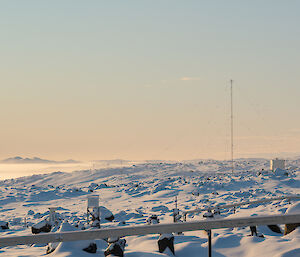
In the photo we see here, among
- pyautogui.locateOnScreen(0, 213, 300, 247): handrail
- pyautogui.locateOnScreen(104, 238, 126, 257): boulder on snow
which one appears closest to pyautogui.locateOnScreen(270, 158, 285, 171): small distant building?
pyautogui.locateOnScreen(104, 238, 126, 257): boulder on snow

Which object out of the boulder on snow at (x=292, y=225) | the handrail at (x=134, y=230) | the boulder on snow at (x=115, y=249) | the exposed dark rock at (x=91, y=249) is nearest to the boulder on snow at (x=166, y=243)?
the boulder on snow at (x=115, y=249)

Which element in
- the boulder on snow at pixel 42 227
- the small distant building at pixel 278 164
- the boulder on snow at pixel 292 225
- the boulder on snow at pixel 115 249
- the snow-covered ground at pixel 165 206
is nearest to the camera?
the boulder on snow at pixel 115 249

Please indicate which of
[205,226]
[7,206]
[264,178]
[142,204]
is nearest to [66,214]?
[142,204]

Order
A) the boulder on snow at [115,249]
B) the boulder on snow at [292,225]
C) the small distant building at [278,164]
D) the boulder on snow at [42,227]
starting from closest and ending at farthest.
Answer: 1. the boulder on snow at [115,249]
2. the boulder on snow at [292,225]
3. the boulder on snow at [42,227]
4. the small distant building at [278,164]

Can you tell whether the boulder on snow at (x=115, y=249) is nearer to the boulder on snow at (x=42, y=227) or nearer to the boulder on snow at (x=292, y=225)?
the boulder on snow at (x=292, y=225)

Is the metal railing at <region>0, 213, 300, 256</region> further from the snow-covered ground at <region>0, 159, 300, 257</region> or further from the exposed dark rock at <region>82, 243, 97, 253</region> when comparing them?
the exposed dark rock at <region>82, 243, 97, 253</region>

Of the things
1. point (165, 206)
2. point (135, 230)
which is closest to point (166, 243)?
point (135, 230)

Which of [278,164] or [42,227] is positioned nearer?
[42,227]

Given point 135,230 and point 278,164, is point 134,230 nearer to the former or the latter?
point 135,230

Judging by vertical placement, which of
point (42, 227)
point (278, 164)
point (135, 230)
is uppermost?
point (135, 230)

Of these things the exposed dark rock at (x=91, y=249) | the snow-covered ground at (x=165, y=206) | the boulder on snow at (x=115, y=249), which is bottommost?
the snow-covered ground at (x=165, y=206)

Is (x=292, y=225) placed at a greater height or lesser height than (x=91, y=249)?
greater

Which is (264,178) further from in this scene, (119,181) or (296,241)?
(296,241)

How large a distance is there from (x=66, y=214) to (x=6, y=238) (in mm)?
32393
